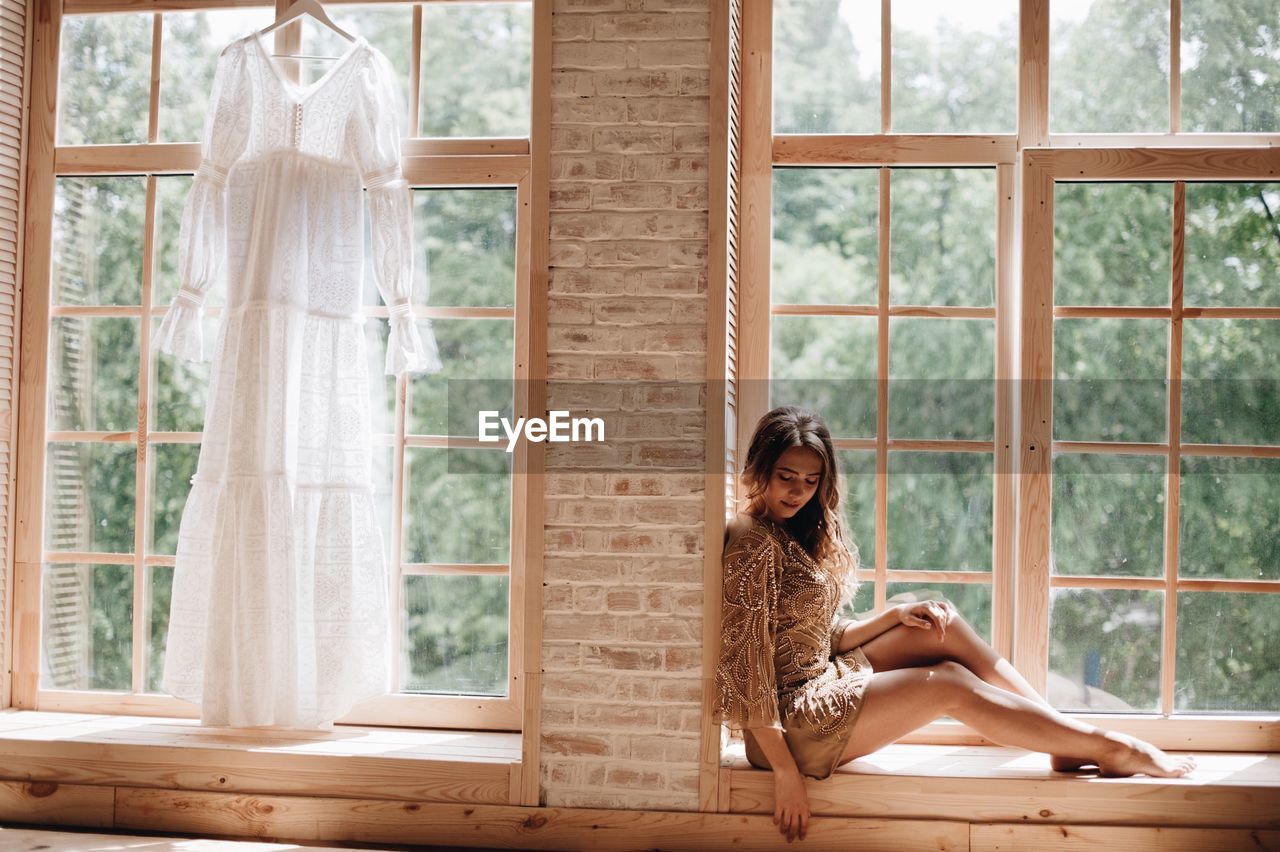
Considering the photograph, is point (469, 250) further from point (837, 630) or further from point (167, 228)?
point (837, 630)

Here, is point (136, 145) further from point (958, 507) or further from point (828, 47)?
point (958, 507)

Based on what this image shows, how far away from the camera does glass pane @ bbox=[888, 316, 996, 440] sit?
279 cm

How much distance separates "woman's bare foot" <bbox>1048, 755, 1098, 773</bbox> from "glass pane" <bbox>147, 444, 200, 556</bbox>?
94.8 inches

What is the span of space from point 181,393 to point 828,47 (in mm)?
2069

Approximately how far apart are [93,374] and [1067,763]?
2.81 meters

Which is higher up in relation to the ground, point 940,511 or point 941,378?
point 941,378

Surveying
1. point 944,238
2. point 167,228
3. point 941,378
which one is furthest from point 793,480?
point 167,228

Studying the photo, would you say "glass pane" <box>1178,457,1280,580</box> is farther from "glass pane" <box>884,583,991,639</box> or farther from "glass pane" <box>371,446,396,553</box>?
"glass pane" <box>371,446,396,553</box>

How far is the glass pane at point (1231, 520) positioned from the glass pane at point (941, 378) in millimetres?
558

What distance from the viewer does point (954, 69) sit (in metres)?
2.82

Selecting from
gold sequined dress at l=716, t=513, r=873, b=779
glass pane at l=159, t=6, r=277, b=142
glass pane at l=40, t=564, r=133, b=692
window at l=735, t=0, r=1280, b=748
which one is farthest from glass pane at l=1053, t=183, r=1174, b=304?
glass pane at l=40, t=564, r=133, b=692

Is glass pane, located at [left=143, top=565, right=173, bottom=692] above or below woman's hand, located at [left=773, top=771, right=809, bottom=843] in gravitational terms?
above

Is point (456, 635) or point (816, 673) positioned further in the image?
point (456, 635)

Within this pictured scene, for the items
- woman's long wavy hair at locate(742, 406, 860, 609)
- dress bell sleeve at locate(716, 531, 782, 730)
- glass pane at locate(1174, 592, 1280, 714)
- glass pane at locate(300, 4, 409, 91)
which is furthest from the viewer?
glass pane at locate(300, 4, 409, 91)
